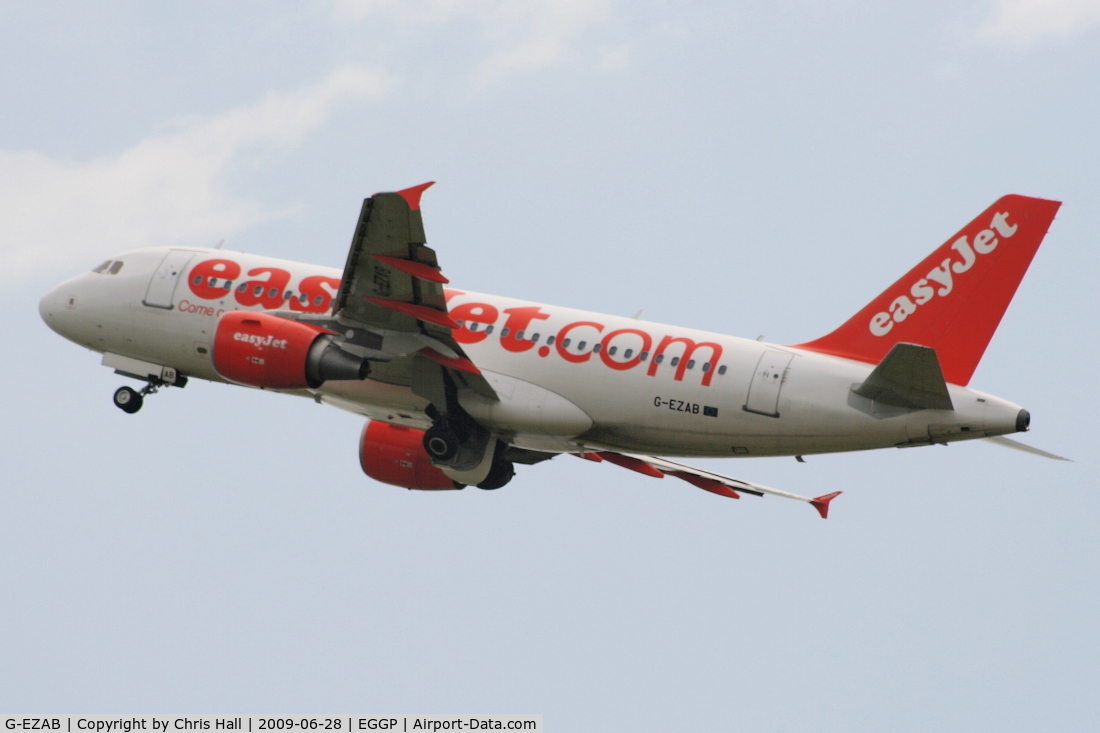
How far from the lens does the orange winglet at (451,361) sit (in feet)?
99.8

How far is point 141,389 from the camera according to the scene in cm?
3516

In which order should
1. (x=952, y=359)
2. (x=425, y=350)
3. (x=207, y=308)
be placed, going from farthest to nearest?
1. (x=207, y=308)
2. (x=425, y=350)
3. (x=952, y=359)

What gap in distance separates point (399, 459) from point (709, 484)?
7695mm

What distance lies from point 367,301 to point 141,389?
8414mm

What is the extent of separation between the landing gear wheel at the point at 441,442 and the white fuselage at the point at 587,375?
64 cm

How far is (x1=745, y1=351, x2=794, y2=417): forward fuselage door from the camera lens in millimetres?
29094

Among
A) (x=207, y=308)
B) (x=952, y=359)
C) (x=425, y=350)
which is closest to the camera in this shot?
(x=952, y=359)

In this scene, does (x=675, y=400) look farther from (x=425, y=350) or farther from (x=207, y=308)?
(x=207, y=308)

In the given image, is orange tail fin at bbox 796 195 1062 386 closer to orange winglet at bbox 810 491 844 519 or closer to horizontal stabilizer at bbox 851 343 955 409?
horizontal stabilizer at bbox 851 343 955 409

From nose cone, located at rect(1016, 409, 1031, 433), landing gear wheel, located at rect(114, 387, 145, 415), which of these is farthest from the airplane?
landing gear wheel, located at rect(114, 387, 145, 415)

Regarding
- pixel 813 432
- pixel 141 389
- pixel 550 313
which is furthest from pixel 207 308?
pixel 813 432

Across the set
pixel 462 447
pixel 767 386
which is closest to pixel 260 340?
pixel 462 447

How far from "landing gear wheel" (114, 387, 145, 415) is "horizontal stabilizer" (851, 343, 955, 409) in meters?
17.4

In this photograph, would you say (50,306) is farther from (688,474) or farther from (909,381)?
(909,381)
